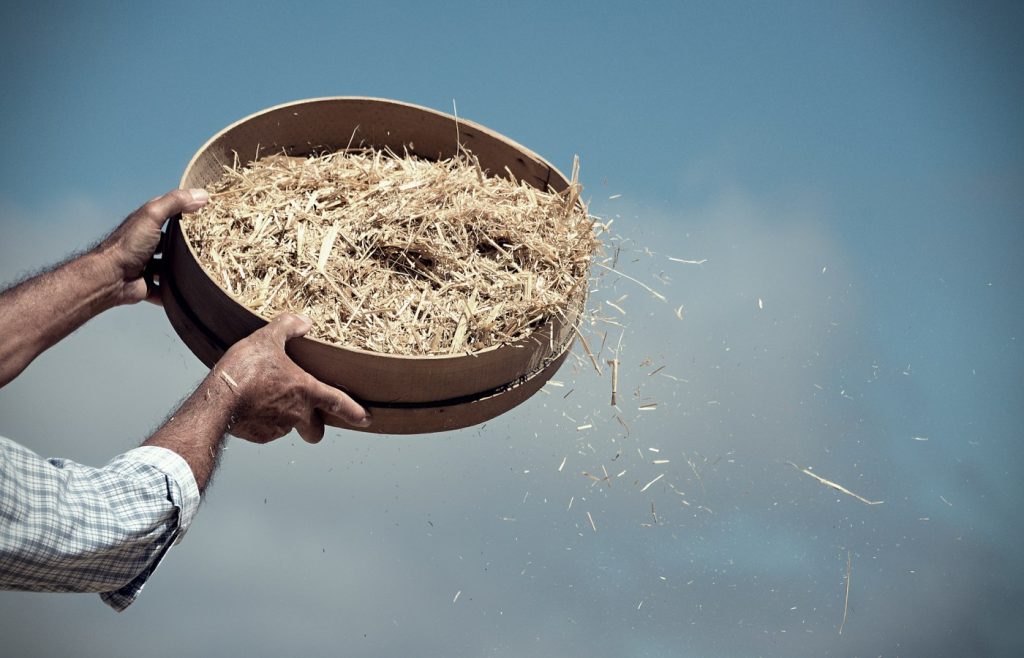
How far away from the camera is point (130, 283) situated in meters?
3.41

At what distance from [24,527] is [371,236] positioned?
4.53 ft

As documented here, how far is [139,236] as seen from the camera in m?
3.28

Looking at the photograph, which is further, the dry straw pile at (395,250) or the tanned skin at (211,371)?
the dry straw pile at (395,250)

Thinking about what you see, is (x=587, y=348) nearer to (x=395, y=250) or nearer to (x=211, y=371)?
(x=395, y=250)

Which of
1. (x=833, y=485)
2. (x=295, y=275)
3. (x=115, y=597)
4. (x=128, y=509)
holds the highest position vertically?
(x=295, y=275)

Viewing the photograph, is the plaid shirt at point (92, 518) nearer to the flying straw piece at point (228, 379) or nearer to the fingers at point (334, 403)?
the flying straw piece at point (228, 379)

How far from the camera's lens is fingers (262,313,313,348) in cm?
292

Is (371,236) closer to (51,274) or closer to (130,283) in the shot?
(130,283)

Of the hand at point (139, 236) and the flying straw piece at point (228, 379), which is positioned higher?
the hand at point (139, 236)

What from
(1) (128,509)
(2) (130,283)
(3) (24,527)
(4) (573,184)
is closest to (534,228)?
(4) (573,184)

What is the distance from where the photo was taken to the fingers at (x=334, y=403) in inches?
119

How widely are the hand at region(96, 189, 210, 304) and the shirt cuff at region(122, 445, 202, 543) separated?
835 mm

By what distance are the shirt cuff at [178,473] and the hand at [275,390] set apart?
246 millimetres

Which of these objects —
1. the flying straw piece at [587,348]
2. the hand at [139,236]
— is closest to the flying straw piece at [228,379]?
the hand at [139,236]
